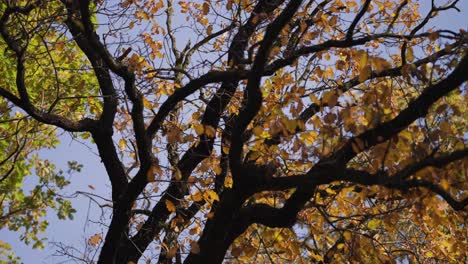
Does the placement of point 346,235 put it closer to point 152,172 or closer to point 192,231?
point 192,231

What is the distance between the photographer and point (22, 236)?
42.8 feet

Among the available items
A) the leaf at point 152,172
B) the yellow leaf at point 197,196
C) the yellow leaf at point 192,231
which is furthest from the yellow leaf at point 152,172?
the yellow leaf at point 192,231

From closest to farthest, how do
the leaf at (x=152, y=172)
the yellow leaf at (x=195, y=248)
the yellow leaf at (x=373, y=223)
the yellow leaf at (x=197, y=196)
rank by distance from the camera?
the yellow leaf at (x=195, y=248) < the leaf at (x=152, y=172) < the yellow leaf at (x=197, y=196) < the yellow leaf at (x=373, y=223)

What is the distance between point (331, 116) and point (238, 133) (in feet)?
3.48

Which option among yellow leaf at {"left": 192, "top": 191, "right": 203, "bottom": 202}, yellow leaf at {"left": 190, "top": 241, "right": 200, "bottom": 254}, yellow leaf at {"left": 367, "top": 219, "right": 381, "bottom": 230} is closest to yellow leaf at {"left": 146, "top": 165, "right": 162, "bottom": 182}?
yellow leaf at {"left": 190, "top": 241, "right": 200, "bottom": 254}

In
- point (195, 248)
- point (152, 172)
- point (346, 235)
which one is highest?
point (152, 172)

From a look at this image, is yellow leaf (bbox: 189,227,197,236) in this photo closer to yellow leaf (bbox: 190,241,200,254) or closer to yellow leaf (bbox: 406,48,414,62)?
yellow leaf (bbox: 190,241,200,254)

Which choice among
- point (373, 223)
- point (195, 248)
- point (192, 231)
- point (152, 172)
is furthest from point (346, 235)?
point (152, 172)

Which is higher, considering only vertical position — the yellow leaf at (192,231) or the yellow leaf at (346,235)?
the yellow leaf at (192,231)

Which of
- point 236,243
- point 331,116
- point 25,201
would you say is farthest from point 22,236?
point 331,116

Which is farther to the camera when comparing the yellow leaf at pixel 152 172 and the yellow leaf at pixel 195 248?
the yellow leaf at pixel 152 172

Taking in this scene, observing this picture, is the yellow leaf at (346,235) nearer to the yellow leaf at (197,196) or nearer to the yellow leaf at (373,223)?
the yellow leaf at (373,223)

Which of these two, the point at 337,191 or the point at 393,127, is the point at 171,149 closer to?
the point at 337,191

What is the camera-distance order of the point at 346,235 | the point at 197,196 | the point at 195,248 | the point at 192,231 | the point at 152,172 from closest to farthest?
1. the point at 195,248
2. the point at 152,172
3. the point at 346,235
4. the point at 197,196
5. the point at 192,231
